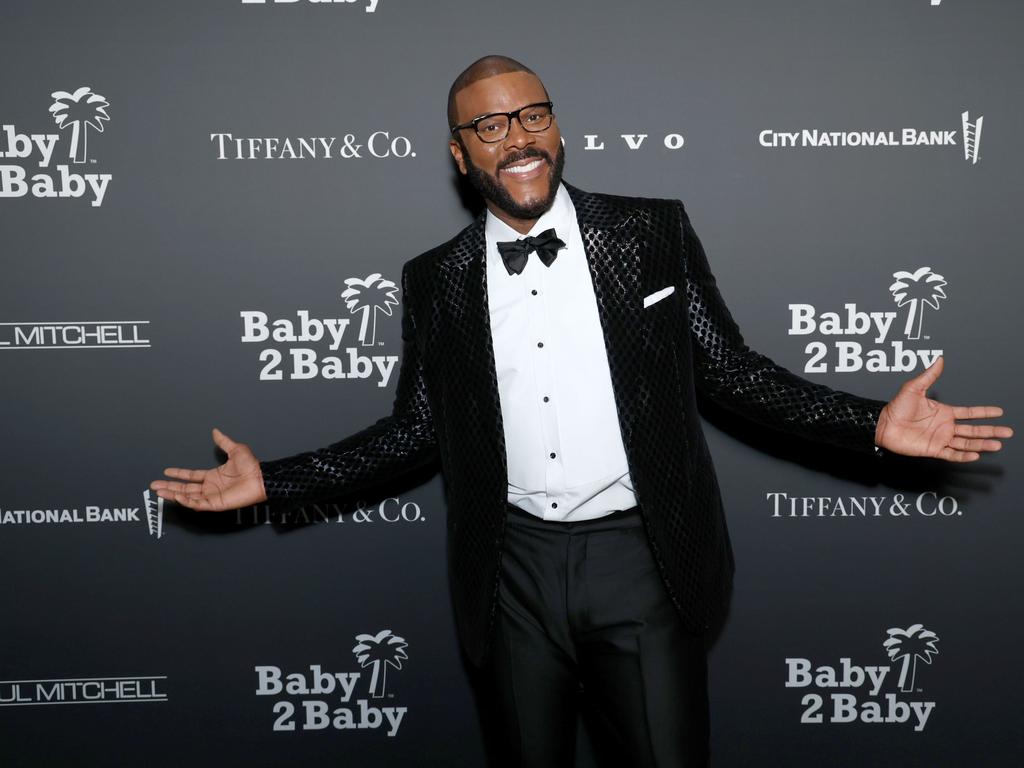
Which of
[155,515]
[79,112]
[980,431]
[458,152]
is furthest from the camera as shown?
[155,515]

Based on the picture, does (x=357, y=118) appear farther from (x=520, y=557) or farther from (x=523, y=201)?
(x=520, y=557)

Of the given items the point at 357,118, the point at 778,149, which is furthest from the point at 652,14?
the point at 357,118

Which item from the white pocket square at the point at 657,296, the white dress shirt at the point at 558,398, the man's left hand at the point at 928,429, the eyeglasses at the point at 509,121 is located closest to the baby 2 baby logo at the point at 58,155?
the eyeglasses at the point at 509,121

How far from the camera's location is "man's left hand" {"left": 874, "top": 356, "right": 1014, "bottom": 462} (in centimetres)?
170

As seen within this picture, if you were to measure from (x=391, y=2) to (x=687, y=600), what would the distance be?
167 centimetres

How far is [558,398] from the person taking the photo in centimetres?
176

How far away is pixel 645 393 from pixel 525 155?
1.74ft

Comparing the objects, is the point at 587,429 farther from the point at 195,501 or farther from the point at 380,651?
the point at 380,651

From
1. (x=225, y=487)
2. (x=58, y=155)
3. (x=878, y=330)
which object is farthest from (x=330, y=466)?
(x=878, y=330)

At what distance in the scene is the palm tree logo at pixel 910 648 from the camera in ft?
8.36

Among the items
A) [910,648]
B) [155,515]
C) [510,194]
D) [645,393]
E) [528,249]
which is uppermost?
[510,194]

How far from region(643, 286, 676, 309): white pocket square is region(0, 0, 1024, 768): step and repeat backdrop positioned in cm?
68

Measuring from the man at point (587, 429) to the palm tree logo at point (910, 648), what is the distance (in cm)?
99

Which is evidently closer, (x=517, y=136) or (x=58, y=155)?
(x=517, y=136)
